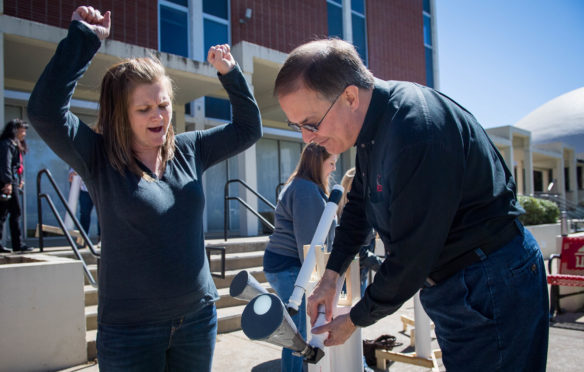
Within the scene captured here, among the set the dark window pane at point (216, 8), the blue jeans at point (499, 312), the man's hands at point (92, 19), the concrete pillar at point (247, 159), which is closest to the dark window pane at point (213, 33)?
the dark window pane at point (216, 8)

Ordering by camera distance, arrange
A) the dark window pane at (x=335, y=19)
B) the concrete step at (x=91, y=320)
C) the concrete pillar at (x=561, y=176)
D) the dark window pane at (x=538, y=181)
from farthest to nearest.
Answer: the dark window pane at (x=538, y=181)
the concrete pillar at (x=561, y=176)
the dark window pane at (x=335, y=19)
the concrete step at (x=91, y=320)

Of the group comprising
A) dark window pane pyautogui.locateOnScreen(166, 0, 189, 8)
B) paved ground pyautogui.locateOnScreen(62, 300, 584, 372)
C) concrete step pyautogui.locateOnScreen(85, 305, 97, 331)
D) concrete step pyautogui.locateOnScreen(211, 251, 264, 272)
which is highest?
dark window pane pyautogui.locateOnScreen(166, 0, 189, 8)

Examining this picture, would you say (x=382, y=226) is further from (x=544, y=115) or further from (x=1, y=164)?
(x=544, y=115)

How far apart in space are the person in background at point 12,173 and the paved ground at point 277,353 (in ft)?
10.7

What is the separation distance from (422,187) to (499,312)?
1.73ft

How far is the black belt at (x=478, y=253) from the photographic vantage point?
4.82 ft

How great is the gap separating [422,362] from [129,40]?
9.71 meters

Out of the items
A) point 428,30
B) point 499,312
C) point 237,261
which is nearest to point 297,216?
point 499,312

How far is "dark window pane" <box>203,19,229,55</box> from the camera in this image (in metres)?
12.0

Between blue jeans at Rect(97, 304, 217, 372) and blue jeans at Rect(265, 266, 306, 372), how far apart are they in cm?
114

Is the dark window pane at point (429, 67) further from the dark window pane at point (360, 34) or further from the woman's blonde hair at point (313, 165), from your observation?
the woman's blonde hair at point (313, 165)

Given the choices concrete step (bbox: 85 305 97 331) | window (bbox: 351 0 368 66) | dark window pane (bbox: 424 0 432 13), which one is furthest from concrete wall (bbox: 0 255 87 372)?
dark window pane (bbox: 424 0 432 13)

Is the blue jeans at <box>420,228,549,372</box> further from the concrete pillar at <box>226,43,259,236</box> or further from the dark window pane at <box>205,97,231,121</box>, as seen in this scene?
the dark window pane at <box>205,97,231,121</box>

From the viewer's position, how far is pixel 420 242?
1.32m
